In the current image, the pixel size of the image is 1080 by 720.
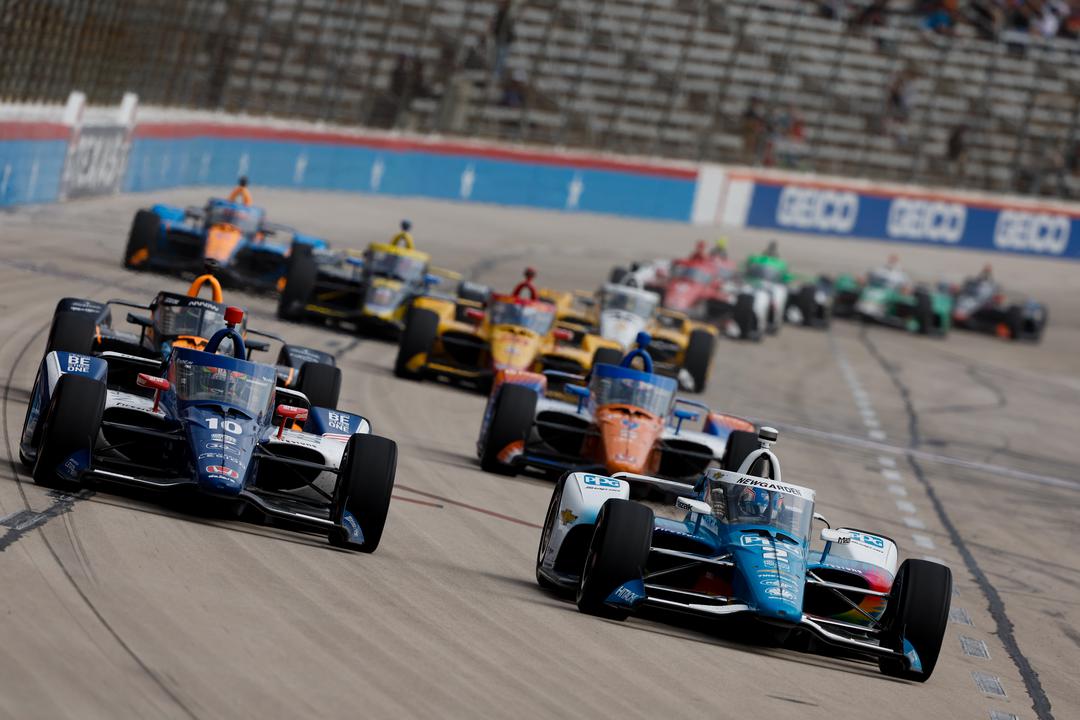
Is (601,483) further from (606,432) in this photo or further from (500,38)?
(500,38)

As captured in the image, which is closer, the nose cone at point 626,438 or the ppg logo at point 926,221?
the nose cone at point 626,438

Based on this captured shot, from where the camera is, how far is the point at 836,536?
1223cm

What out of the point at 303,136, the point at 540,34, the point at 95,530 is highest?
the point at 540,34

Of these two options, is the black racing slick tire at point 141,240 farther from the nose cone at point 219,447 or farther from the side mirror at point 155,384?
the nose cone at point 219,447

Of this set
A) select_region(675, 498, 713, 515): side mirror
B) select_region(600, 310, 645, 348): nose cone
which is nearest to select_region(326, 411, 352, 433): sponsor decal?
select_region(675, 498, 713, 515): side mirror

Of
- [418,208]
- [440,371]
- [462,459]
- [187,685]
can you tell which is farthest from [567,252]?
[187,685]

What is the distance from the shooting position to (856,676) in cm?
1101

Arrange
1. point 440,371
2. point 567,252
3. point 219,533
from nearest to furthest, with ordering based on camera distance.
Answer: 1. point 219,533
2. point 440,371
3. point 567,252

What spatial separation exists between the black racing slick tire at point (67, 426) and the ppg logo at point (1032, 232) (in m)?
46.3

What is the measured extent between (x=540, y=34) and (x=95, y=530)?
42733mm

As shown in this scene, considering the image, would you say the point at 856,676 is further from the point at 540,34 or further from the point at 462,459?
the point at 540,34

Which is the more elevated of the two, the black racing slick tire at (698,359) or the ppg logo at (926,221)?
the ppg logo at (926,221)

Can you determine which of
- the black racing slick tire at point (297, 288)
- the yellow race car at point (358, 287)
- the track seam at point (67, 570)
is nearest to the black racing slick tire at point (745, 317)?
the yellow race car at point (358, 287)

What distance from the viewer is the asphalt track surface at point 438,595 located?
26.9 feet
